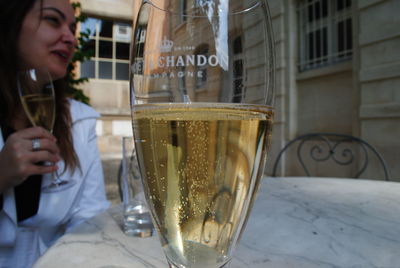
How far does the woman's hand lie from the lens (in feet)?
2.68

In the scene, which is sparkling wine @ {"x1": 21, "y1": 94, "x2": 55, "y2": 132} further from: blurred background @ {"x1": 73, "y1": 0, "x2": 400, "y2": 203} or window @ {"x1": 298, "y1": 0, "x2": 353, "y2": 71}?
window @ {"x1": 298, "y1": 0, "x2": 353, "y2": 71}

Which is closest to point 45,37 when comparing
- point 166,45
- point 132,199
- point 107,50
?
point 132,199

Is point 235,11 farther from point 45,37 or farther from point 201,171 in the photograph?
point 45,37

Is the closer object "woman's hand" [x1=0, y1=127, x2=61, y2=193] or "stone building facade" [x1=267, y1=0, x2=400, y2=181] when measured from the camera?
"woman's hand" [x1=0, y1=127, x2=61, y2=193]

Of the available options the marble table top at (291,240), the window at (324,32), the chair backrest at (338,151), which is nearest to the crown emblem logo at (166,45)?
the marble table top at (291,240)

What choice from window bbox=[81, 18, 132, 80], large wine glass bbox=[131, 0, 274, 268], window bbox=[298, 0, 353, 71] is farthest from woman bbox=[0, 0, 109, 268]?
window bbox=[81, 18, 132, 80]

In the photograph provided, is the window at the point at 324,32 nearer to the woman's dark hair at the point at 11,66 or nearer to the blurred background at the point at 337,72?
the blurred background at the point at 337,72

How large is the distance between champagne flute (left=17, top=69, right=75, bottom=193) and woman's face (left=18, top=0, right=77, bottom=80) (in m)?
0.15

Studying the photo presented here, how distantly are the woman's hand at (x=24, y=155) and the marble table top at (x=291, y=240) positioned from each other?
25cm

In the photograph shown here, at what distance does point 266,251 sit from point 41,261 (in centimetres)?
30

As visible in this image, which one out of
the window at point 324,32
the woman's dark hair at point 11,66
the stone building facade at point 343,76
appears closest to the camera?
the woman's dark hair at point 11,66

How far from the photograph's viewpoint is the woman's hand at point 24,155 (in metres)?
0.82

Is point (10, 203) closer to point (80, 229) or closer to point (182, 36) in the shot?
point (80, 229)

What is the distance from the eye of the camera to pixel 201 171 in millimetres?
243
